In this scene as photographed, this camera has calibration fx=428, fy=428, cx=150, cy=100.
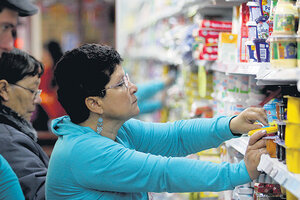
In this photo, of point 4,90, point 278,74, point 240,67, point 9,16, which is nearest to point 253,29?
point 240,67

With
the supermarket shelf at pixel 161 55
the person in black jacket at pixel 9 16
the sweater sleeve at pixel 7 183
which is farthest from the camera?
the supermarket shelf at pixel 161 55

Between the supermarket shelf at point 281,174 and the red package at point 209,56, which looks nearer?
the supermarket shelf at point 281,174

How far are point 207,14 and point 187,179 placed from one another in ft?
5.95

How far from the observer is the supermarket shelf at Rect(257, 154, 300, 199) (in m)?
1.32

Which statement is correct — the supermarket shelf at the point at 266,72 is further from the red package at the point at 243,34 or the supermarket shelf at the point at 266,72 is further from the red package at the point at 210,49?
the red package at the point at 210,49

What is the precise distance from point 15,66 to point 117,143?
1.24 meters

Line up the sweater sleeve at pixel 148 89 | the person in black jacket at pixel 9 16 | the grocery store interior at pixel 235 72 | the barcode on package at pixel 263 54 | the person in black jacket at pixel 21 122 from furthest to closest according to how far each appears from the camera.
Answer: the sweater sleeve at pixel 148 89 → the person in black jacket at pixel 9 16 → the person in black jacket at pixel 21 122 → the barcode on package at pixel 263 54 → the grocery store interior at pixel 235 72

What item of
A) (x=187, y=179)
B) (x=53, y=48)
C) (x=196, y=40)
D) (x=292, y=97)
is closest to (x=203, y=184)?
(x=187, y=179)

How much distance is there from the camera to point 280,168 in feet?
4.79

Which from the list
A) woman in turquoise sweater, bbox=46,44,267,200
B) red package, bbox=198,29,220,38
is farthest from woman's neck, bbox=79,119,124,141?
red package, bbox=198,29,220,38

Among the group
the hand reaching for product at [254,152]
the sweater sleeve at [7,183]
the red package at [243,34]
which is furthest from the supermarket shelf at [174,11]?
the sweater sleeve at [7,183]

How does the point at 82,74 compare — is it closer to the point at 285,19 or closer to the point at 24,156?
the point at 24,156

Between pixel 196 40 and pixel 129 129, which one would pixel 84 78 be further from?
pixel 196 40

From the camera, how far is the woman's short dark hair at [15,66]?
2.71m
